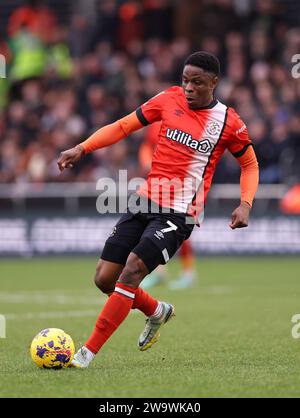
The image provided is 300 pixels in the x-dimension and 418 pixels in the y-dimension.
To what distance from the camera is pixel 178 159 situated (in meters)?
8.19

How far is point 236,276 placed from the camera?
16500 millimetres

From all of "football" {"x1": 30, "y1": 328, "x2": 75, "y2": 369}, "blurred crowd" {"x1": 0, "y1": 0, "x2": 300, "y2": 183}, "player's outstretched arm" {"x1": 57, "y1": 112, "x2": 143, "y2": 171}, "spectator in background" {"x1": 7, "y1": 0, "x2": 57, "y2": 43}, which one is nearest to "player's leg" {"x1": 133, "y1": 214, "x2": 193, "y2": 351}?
"player's outstretched arm" {"x1": 57, "y1": 112, "x2": 143, "y2": 171}

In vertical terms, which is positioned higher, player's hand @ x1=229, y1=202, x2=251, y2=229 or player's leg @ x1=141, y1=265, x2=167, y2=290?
player's hand @ x1=229, y1=202, x2=251, y2=229

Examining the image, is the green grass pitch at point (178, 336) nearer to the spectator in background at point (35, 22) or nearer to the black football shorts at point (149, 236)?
the black football shorts at point (149, 236)

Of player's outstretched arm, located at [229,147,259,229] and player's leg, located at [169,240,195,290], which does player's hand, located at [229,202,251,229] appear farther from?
player's leg, located at [169,240,195,290]

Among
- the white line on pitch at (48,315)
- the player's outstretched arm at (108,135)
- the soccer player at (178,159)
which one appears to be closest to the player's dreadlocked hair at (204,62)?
the soccer player at (178,159)

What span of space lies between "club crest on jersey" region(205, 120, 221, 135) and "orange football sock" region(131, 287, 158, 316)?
1.38 m

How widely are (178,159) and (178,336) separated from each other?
237cm

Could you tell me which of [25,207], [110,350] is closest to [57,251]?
[25,207]

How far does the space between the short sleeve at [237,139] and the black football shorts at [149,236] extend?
692 millimetres

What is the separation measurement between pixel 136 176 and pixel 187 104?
10.7 meters

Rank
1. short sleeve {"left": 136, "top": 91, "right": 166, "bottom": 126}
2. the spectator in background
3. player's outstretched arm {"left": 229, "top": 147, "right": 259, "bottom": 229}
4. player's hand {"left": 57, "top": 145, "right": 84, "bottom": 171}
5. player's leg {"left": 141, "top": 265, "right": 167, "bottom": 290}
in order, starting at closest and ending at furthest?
player's hand {"left": 57, "top": 145, "right": 84, "bottom": 171} < player's outstretched arm {"left": 229, "top": 147, "right": 259, "bottom": 229} < short sleeve {"left": 136, "top": 91, "right": 166, "bottom": 126} < player's leg {"left": 141, "top": 265, "right": 167, "bottom": 290} < the spectator in background

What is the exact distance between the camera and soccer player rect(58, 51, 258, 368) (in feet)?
26.4

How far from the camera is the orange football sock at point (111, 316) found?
7711 mm
